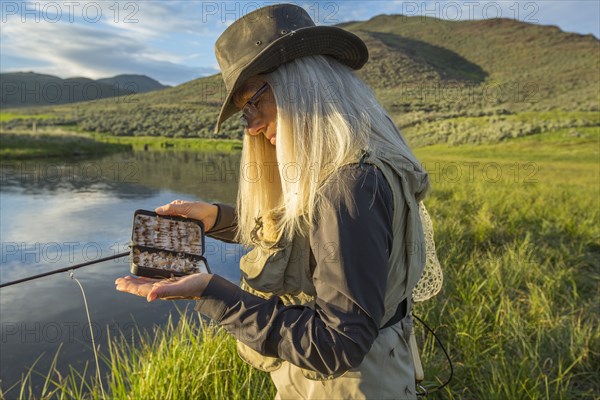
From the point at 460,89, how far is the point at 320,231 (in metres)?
41.7

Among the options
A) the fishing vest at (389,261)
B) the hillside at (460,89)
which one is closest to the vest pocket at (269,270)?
the fishing vest at (389,261)

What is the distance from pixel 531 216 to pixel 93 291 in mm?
6546

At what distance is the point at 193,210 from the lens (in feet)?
6.30

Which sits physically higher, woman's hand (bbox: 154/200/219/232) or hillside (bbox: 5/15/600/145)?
hillside (bbox: 5/15/600/145)

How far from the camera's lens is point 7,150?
18.7 meters

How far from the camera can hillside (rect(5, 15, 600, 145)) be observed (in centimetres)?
2505

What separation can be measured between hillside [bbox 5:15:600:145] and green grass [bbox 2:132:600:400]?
1370cm

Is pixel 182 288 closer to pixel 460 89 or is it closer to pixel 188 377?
pixel 188 377

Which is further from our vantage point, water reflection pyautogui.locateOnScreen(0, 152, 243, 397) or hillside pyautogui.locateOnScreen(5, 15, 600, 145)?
hillside pyautogui.locateOnScreen(5, 15, 600, 145)

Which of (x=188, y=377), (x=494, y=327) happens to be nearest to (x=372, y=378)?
(x=188, y=377)

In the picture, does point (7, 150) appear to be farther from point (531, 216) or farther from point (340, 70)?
point (340, 70)

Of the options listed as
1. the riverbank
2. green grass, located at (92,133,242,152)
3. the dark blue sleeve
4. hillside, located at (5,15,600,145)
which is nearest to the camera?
the dark blue sleeve

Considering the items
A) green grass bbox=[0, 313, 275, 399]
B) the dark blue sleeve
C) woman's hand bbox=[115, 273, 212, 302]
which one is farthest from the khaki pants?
green grass bbox=[0, 313, 275, 399]

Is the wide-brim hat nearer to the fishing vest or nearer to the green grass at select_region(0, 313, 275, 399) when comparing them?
the fishing vest
